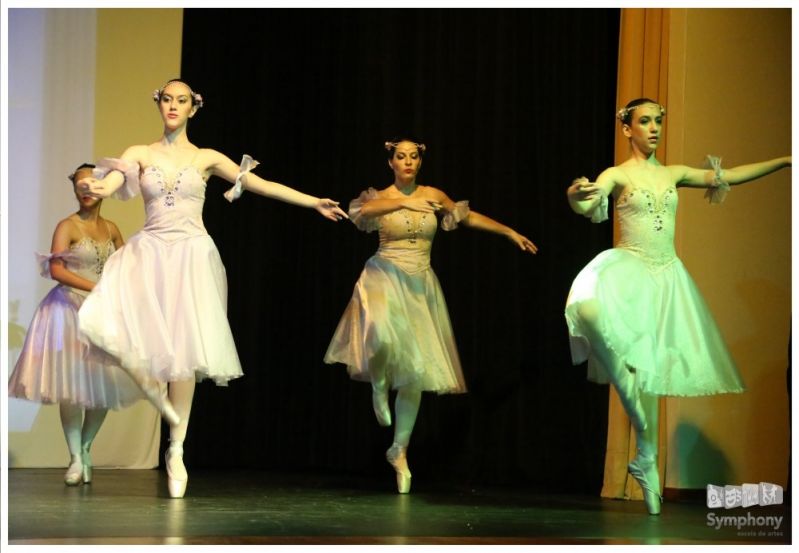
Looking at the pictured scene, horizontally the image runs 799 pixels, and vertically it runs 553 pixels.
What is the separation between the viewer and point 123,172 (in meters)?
4.73

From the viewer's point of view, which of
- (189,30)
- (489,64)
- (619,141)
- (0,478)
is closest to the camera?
(0,478)

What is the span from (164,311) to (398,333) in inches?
45.4

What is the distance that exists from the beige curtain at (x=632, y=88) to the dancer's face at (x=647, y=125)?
21.4 inches

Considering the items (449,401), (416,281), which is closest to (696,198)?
(416,281)

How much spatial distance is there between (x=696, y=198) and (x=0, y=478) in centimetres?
319

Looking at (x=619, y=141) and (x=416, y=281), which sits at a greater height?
(x=619, y=141)

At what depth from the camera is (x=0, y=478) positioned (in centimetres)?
384

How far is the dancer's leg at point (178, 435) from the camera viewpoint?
187 inches

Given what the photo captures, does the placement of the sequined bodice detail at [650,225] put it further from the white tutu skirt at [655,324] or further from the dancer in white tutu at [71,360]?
the dancer in white tutu at [71,360]

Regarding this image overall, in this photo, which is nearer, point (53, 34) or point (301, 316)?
point (53, 34)

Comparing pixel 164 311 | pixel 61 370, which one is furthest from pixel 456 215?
pixel 61 370

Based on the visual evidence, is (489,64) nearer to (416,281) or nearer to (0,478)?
(416,281)

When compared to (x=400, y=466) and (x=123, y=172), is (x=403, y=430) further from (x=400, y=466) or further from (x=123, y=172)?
(x=123, y=172)
